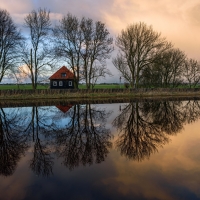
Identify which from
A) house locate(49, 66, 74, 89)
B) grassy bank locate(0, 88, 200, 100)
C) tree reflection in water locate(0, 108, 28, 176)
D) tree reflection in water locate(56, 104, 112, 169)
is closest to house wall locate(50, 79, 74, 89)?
house locate(49, 66, 74, 89)

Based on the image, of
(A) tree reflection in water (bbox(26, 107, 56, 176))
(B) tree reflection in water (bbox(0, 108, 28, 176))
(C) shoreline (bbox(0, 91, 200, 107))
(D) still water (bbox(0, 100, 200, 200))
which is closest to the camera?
(D) still water (bbox(0, 100, 200, 200))

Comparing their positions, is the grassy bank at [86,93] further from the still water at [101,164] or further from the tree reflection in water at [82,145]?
the tree reflection in water at [82,145]

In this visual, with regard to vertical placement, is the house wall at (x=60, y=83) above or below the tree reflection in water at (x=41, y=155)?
above

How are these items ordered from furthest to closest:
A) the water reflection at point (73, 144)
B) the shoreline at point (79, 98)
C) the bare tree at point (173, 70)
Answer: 1. the bare tree at point (173, 70)
2. the shoreline at point (79, 98)
3. the water reflection at point (73, 144)

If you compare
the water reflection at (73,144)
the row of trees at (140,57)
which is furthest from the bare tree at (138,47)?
the water reflection at (73,144)

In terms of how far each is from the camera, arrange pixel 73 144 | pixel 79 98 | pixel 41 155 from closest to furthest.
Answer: pixel 41 155 < pixel 73 144 < pixel 79 98

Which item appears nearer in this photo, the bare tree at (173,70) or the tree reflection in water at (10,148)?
the tree reflection in water at (10,148)

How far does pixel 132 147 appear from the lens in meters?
7.07

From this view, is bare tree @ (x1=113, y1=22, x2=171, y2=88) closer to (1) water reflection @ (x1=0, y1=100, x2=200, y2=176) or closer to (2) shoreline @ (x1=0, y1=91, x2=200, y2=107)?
(2) shoreline @ (x1=0, y1=91, x2=200, y2=107)

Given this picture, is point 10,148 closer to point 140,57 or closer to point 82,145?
point 82,145

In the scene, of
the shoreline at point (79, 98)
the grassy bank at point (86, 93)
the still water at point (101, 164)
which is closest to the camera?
the still water at point (101, 164)

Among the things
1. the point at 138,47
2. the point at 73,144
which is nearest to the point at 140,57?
the point at 138,47

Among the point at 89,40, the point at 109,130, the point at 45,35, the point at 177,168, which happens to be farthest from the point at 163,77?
the point at 177,168

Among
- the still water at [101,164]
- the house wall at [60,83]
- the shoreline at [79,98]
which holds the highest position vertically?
the house wall at [60,83]
